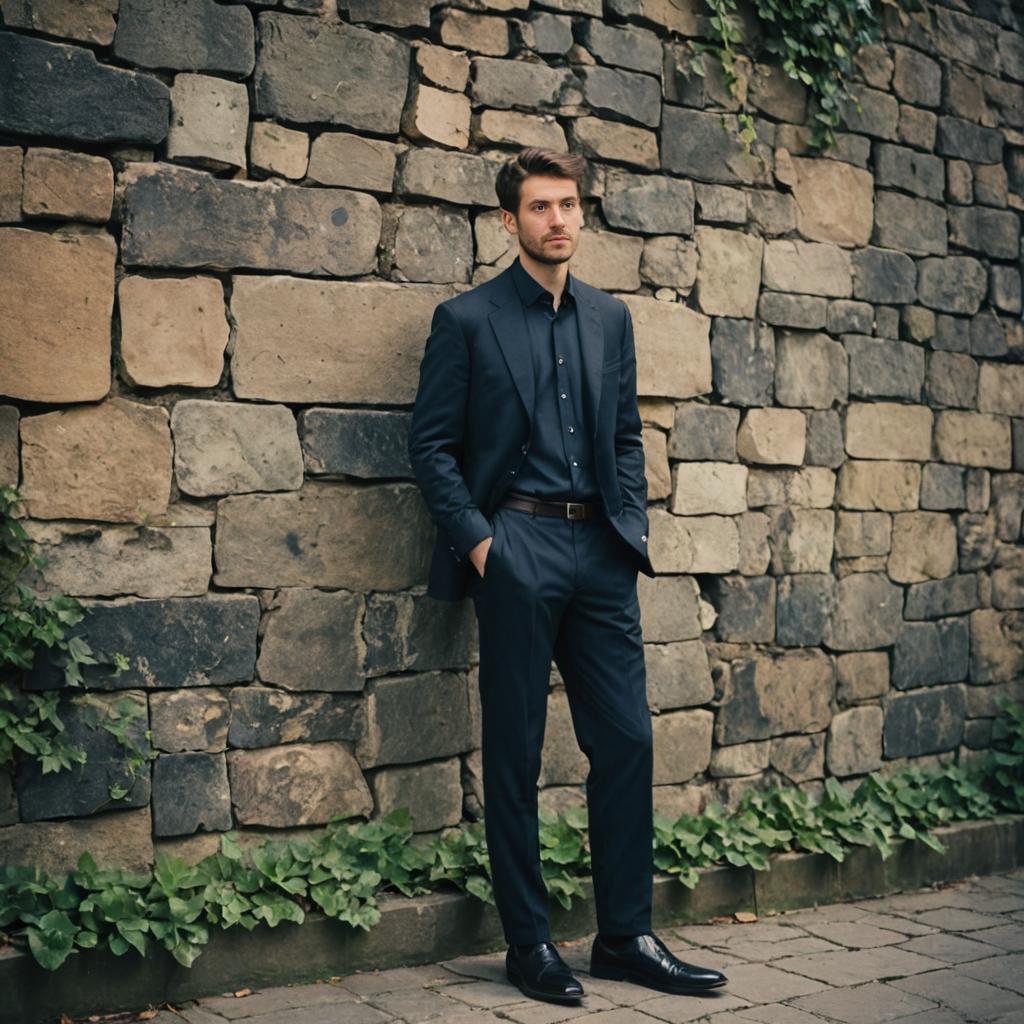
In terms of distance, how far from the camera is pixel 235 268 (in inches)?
149

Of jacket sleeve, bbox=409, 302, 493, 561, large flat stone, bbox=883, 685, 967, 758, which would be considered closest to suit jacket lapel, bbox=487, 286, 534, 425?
jacket sleeve, bbox=409, 302, 493, 561

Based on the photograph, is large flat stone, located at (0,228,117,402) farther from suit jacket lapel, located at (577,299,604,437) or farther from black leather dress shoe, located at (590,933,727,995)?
black leather dress shoe, located at (590,933,727,995)

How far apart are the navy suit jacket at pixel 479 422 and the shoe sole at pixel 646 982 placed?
1.11 meters

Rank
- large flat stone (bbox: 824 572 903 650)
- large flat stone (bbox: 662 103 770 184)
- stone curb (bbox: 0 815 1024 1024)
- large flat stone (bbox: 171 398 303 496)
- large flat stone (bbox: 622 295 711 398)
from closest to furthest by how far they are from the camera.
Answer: stone curb (bbox: 0 815 1024 1024) < large flat stone (bbox: 171 398 303 496) < large flat stone (bbox: 622 295 711 398) < large flat stone (bbox: 662 103 770 184) < large flat stone (bbox: 824 572 903 650)

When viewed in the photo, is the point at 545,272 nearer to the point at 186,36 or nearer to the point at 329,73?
the point at 329,73

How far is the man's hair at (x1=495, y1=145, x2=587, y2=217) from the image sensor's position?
3.72 m

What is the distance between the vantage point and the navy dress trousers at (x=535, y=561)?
366cm

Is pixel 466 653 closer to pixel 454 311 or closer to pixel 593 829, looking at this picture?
pixel 593 829

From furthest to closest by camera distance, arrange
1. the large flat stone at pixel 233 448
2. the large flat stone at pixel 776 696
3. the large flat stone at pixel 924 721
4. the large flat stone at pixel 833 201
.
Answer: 1. the large flat stone at pixel 924 721
2. the large flat stone at pixel 833 201
3. the large flat stone at pixel 776 696
4. the large flat stone at pixel 233 448

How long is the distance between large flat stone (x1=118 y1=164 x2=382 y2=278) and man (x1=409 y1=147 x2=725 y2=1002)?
41 centimetres

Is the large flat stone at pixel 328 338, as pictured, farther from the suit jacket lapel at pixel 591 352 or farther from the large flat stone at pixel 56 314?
the suit jacket lapel at pixel 591 352

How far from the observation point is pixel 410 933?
385 centimetres

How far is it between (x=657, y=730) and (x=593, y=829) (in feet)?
2.90

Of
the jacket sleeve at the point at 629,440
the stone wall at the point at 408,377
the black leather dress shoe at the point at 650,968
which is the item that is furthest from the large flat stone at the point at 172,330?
the black leather dress shoe at the point at 650,968
